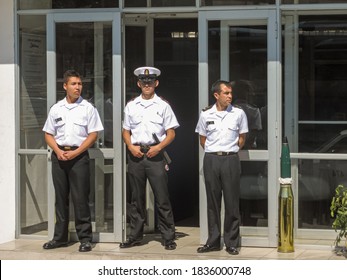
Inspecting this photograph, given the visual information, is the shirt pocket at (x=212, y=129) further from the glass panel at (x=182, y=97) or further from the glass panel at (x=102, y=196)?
the glass panel at (x=182, y=97)

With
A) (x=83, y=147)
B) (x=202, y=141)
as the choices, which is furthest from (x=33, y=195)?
(x=202, y=141)

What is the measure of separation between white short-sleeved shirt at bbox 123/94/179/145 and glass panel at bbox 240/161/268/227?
996 mm

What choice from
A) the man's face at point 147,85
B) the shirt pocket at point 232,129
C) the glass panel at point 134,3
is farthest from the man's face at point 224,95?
the glass panel at point 134,3

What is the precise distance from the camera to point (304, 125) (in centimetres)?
909

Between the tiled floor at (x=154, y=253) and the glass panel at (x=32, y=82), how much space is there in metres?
1.35

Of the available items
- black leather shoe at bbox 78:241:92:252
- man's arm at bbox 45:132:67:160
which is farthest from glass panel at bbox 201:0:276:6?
black leather shoe at bbox 78:241:92:252

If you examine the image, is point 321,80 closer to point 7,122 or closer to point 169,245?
point 169,245

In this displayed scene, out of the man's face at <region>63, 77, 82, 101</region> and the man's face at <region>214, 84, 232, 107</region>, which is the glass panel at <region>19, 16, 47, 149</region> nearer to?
the man's face at <region>63, 77, 82, 101</region>

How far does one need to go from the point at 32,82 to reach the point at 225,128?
256 cm
